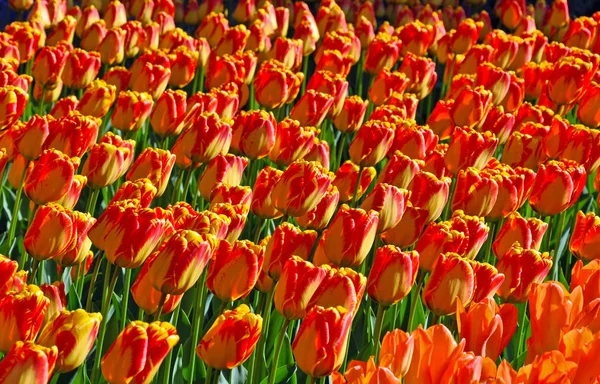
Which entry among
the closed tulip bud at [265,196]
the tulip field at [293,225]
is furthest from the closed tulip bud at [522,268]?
the closed tulip bud at [265,196]

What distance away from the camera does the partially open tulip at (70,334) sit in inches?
69.8

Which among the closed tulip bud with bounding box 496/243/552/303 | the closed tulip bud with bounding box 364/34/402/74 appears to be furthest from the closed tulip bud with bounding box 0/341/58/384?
the closed tulip bud with bounding box 364/34/402/74

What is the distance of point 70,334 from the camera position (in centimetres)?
178

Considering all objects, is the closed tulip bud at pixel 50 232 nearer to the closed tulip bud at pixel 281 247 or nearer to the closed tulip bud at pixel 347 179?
the closed tulip bud at pixel 281 247

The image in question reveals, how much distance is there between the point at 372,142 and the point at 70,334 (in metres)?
1.73

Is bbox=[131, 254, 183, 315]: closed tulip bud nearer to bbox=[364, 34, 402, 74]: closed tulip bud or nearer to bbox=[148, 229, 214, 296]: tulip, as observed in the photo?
bbox=[148, 229, 214, 296]: tulip

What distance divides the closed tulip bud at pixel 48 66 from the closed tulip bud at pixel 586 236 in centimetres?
216

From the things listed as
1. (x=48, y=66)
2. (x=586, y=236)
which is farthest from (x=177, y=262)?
(x=48, y=66)

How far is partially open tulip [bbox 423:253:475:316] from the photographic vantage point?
7.53 ft

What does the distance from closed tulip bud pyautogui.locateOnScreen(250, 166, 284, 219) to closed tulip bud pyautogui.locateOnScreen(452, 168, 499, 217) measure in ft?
1.73

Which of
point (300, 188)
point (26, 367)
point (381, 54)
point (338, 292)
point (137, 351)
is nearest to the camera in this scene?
point (26, 367)

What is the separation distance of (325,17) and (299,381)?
11.3ft

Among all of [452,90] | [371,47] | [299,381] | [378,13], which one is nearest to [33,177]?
[299,381]

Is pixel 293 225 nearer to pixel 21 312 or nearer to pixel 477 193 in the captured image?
pixel 477 193
